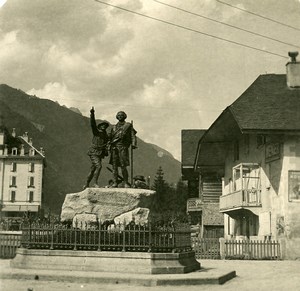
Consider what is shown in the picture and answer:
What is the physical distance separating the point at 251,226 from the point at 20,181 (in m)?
60.7

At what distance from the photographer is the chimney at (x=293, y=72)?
106 ft

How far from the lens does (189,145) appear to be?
1980 inches

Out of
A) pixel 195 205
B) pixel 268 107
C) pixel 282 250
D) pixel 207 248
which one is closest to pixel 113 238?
pixel 207 248

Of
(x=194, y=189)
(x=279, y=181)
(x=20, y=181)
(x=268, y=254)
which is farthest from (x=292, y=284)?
(x=20, y=181)

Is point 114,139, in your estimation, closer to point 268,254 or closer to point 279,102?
point 268,254

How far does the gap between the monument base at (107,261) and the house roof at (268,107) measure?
44.7 feet

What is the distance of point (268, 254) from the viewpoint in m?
27.2

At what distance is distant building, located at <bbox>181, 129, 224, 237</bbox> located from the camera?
44906 mm

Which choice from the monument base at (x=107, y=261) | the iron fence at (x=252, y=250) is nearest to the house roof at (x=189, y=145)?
the iron fence at (x=252, y=250)

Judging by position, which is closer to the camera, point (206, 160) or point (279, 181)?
point (279, 181)

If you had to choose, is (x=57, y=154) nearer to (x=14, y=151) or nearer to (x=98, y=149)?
(x=14, y=151)

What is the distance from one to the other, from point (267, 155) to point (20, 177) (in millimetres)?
63536

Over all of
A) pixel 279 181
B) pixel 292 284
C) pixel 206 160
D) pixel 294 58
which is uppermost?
pixel 294 58

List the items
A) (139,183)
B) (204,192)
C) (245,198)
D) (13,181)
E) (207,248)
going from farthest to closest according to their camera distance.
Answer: (13,181)
(204,192)
(245,198)
(207,248)
(139,183)
